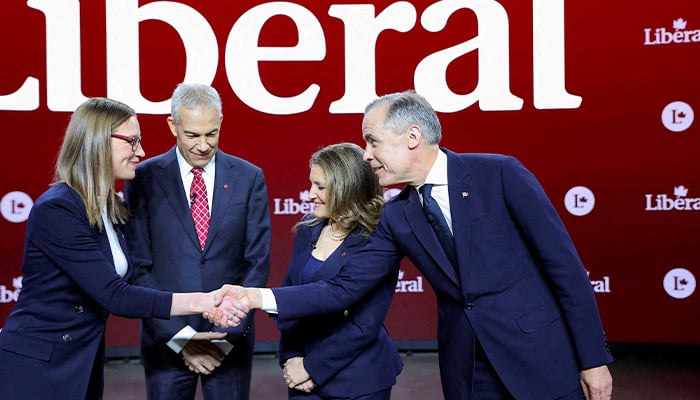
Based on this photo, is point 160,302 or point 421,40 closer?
point 160,302

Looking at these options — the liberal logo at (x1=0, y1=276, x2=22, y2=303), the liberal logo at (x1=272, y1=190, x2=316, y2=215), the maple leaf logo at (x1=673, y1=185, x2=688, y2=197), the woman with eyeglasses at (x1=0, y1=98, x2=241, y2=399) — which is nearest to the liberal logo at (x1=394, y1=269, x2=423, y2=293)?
the liberal logo at (x1=272, y1=190, x2=316, y2=215)

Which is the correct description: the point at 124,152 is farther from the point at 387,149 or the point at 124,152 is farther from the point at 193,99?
the point at 387,149

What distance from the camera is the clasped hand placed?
2.65 m

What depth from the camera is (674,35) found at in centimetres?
531

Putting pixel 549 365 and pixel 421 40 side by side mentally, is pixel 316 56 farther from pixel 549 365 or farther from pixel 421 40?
pixel 549 365

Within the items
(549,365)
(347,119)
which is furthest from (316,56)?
(549,365)

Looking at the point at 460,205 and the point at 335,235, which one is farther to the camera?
the point at 335,235

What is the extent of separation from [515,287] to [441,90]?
3324 mm

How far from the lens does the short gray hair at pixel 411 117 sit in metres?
2.40

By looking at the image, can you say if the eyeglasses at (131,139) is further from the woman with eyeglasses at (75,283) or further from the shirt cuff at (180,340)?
the shirt cuff at (180,340)

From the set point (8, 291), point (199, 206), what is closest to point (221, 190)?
point (199, 206)

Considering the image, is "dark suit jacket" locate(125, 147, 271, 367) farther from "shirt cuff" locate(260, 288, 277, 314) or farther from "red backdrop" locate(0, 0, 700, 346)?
"red backdrop" locate(0, 0, 700, 346)

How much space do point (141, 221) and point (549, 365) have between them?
4.82 ft

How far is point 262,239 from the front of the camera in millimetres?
2916
